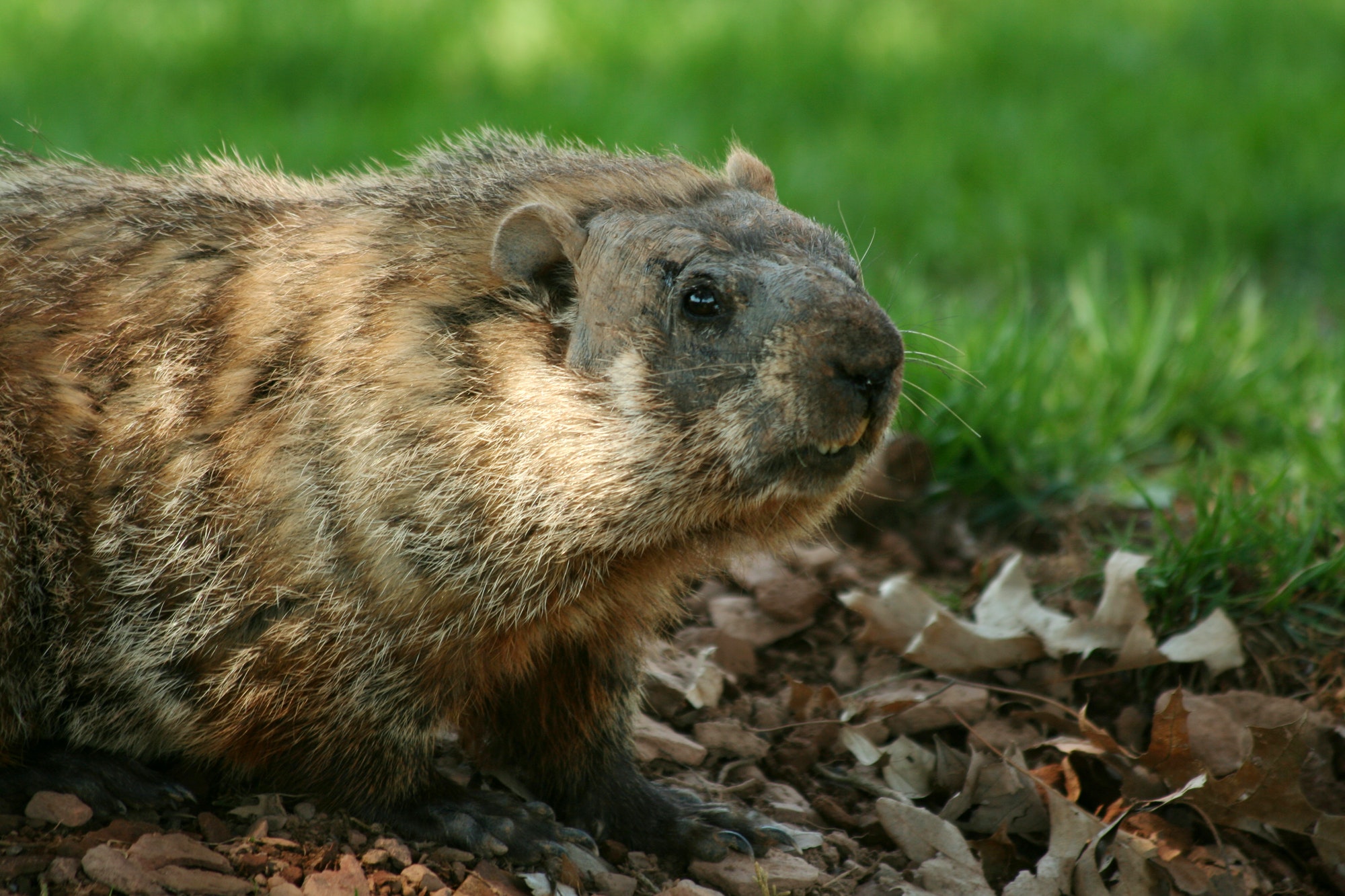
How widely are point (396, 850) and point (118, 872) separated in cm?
62

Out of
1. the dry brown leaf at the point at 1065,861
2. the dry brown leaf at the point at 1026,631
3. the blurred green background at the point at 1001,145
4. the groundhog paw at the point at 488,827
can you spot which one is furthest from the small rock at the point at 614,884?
the blurred green background at the point at 1001,145

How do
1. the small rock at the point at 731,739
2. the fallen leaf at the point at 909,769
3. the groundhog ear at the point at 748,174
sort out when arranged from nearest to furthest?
the groundhog ear at the point at 748,174 → the fallen leaf at the point at 909,769 → the small rock at the point at 731,739

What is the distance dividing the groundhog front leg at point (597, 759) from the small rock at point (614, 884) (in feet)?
0.89

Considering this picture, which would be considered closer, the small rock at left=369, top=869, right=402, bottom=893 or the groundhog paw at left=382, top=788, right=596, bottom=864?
the small rock at left=369, top=869, right=402, bottom=893

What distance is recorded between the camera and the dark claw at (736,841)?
346cm

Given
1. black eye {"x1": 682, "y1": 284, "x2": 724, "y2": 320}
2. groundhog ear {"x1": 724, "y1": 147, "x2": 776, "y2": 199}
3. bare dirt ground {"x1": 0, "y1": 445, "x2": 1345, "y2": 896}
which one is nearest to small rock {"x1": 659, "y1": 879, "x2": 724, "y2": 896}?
bare dirt ground {"x1": 0, "y1": 445, "x2": 1345, "y2": 896}

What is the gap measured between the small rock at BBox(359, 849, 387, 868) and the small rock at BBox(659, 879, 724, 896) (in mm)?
686

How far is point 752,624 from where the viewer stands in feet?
14.3

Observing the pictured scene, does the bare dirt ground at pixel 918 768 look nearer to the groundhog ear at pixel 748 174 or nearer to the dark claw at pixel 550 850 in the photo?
the dark claw at pixel 550 850

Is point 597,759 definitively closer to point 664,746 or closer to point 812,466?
point 664,746

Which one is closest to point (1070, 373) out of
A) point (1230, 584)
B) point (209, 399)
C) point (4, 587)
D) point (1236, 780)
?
point (1230, 584)

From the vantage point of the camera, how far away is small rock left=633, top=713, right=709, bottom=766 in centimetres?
393

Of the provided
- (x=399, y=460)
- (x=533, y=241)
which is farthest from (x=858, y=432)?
(x=399, y=460)

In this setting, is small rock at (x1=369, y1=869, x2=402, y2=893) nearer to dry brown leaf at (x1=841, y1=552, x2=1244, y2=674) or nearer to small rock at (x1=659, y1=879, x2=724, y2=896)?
small rock at (x1=659, y1=879, x2=724, y2=896)
